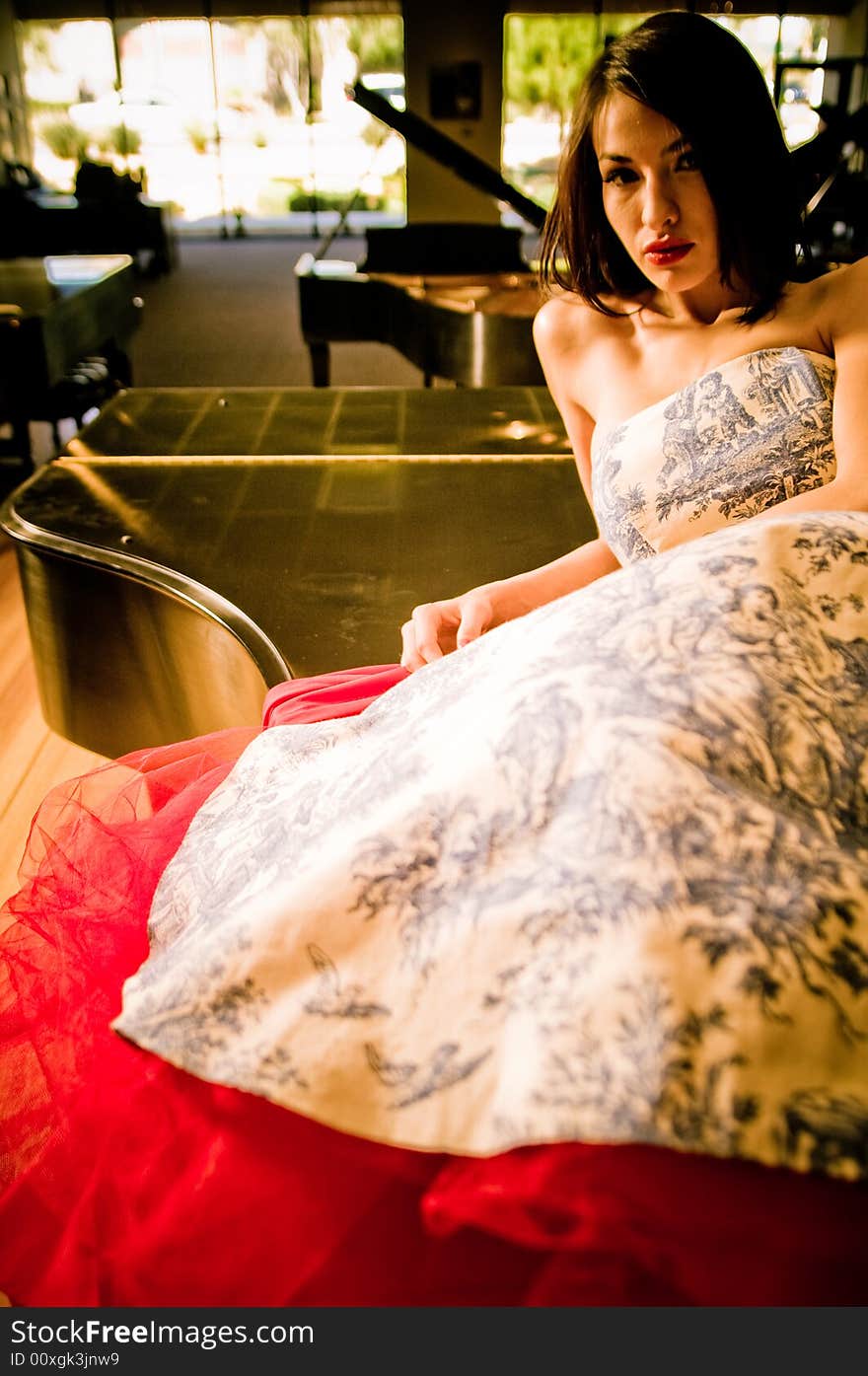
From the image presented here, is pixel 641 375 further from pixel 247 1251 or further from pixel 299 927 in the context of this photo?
pixel 247 1251

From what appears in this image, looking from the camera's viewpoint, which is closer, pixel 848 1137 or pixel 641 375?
pixel 848 1137

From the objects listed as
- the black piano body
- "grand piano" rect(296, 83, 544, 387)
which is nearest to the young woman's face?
"grand piano" rect(296, 83, 544, 387)

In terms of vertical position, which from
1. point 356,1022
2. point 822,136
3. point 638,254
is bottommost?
point 356,1022

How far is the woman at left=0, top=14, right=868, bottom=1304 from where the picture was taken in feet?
1.87

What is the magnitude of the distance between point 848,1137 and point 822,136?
2708 mm

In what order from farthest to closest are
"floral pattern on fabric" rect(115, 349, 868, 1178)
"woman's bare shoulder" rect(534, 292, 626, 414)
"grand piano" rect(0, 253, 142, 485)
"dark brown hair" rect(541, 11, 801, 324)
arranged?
"grand piano" rect(0, 253, 142, 485)
"woman's bare shoulder" rect(534, 292, 626, 414)
"dark brown hair" rect(541, 11, 801, 324)
"floral pattern on fabric" rect(115, 349, 868, 1178)

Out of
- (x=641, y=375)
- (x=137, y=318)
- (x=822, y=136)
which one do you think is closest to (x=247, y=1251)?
(x=641, y=375)

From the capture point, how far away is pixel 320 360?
17.3ft

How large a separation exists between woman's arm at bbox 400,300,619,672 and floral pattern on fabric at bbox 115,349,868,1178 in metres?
0.35

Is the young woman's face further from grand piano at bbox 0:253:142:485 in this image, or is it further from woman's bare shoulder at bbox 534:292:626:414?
grand piano at bbox 0:253:142:485

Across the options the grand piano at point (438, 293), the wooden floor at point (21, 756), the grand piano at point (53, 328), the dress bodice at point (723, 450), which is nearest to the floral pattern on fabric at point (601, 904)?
the dress bodice at point (723, 450)

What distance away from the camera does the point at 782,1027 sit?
57cm

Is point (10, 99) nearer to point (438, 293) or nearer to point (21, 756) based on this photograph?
point (438, 293)

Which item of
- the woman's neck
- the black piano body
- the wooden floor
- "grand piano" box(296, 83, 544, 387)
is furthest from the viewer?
the black piano body
